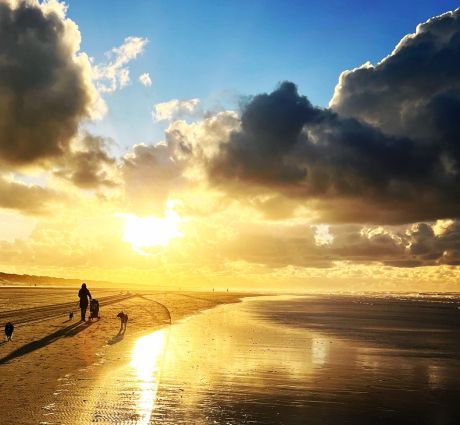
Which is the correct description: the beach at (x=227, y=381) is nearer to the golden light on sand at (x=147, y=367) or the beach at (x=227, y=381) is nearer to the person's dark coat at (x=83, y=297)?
the golden light on sand at (x=147, y=367)

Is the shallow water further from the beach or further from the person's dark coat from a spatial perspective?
the person's dark coat

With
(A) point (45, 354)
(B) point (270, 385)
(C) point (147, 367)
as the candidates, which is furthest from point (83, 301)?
(B) point (270, 385)

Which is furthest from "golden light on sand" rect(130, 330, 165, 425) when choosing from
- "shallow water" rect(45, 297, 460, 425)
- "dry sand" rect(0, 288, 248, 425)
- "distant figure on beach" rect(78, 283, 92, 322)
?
"distant figure on beach" rect(78, 283, 92, 322)

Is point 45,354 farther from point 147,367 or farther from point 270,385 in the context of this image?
point 270,385

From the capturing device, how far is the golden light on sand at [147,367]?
12.5m

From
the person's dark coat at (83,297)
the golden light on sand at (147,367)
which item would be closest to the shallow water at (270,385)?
the golden light on sand at (147,367)

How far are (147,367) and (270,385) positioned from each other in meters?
5.21

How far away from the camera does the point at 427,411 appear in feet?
44.5

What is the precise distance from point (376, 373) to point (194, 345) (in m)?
10.2

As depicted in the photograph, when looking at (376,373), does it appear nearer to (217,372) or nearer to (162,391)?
(217,372)

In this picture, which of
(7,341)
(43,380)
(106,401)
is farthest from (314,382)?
(7,341)

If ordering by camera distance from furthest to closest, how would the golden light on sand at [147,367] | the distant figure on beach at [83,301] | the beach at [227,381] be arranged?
the distant figure on beach at [83,301] → the golden light on sand at [147,367] → the beach at [227,381]

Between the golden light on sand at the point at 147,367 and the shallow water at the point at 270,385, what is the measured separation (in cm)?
3

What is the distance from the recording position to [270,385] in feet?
53.2
